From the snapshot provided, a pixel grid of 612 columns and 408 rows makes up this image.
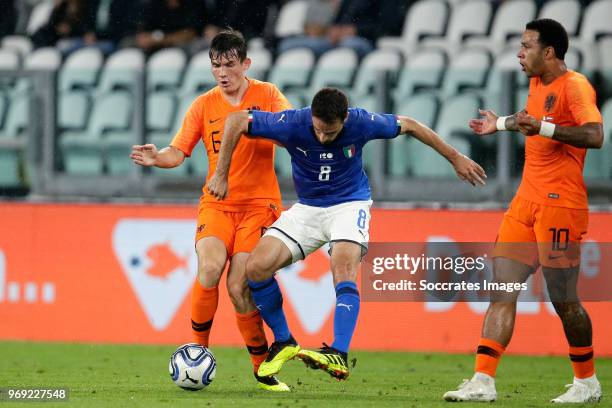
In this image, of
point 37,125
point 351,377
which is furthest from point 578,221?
point 37,125

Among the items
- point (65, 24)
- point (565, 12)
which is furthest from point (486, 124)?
point (65, 24)

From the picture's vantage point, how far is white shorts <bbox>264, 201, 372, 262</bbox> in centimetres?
768

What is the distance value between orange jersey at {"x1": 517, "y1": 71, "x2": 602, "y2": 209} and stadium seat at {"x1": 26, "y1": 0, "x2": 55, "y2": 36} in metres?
8.03

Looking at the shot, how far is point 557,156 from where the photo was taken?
7.61m

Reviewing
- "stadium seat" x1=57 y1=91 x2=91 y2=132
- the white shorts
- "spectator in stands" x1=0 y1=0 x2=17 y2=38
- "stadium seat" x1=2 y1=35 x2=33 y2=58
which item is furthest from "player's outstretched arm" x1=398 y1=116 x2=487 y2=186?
"spectator in stands" x1=0 y1=0 x2=17 y2=38

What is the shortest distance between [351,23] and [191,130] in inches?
201

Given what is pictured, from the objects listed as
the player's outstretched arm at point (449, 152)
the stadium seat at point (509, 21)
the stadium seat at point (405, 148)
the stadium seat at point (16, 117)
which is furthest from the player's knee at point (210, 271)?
the stadium seat at point (509, 21)

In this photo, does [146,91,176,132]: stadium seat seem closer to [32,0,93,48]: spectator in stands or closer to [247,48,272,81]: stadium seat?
[247,48,272,81]: stadium seat

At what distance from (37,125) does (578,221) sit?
5.79 meters

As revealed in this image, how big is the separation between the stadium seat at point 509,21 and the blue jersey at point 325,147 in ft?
17.4

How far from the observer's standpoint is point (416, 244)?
36.0 ft

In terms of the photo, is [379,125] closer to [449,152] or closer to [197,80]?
[449,152]

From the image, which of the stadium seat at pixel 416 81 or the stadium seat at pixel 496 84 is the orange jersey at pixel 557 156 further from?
the stadium seat at pixel 416 81

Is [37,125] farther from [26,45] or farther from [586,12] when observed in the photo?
[586,12]
